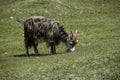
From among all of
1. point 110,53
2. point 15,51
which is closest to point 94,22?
point 15,51

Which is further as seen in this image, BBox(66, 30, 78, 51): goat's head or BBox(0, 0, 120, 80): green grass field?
BBox(66, 30, 78, 51): goat's head

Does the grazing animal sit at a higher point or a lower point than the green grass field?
higher

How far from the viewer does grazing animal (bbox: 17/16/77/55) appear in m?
34.6

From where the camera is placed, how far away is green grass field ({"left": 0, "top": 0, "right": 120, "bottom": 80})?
2772 centimetres

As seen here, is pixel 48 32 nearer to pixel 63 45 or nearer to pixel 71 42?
pixel 71 42

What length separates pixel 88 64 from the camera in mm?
28297

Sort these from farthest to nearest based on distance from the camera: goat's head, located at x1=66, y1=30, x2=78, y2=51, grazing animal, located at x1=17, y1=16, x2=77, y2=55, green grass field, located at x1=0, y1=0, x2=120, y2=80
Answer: goat's head, located at x1=66, y1=30, x2=78, y2=51
grazing animal, located at x1=17, y1=16, x2=77, y2=55
green grass field, located at x1=0, y1=0, x2=120, y2=80

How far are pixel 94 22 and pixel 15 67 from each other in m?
26.5

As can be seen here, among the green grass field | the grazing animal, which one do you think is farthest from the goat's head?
the green grass field

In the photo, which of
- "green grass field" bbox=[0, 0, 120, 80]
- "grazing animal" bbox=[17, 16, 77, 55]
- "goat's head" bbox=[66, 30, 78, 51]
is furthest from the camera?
"goat's head" bbox=[66, 30, 78, 51]

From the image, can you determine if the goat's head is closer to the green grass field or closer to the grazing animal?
the grazing animal

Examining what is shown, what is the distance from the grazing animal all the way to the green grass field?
1.15 m

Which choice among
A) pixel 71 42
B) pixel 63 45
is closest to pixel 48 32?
pixel 71 42

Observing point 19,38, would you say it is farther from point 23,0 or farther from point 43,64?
point 43,64
